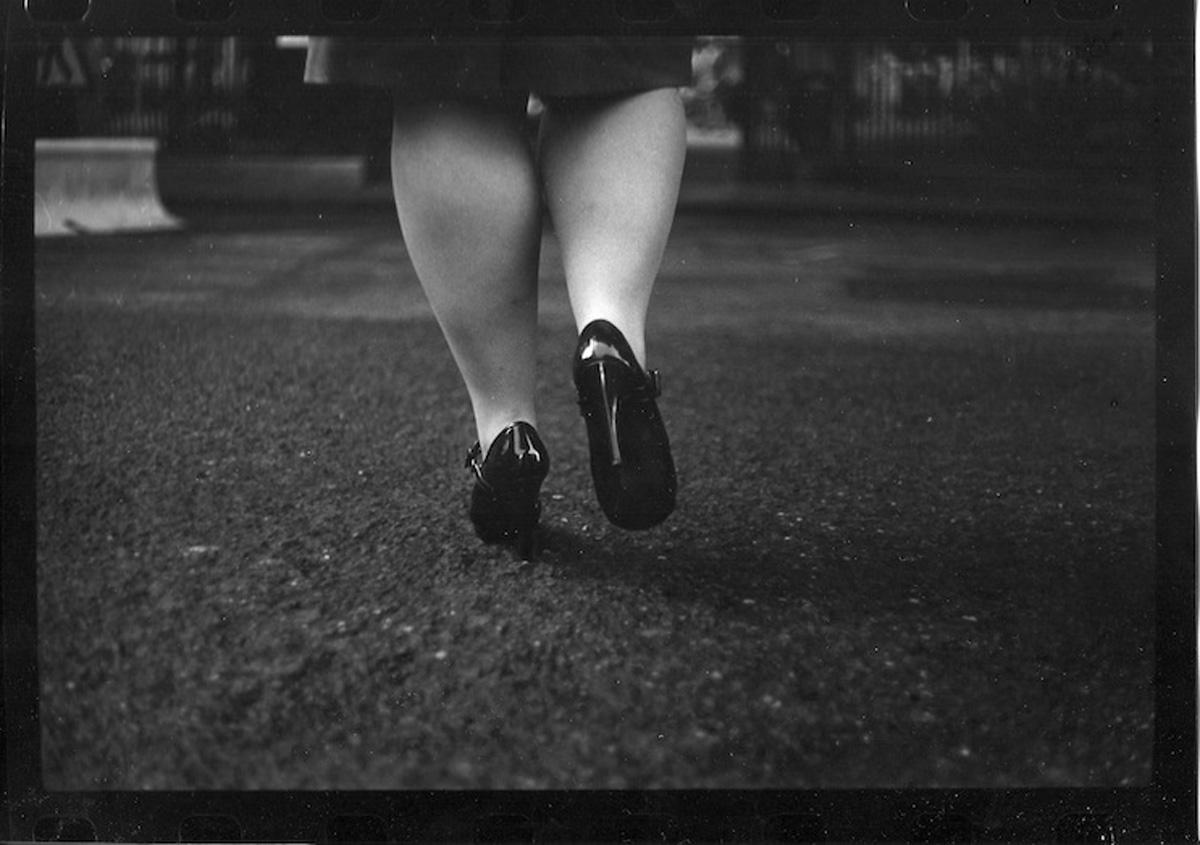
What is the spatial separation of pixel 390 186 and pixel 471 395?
0.24 meters

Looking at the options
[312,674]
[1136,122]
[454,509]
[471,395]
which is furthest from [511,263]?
[1136,122]

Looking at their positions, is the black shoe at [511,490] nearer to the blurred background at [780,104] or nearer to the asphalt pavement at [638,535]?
the asphalt pavement at [638,535]

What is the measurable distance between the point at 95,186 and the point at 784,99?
74 centimetres

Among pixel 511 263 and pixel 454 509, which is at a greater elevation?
pixel 511 263

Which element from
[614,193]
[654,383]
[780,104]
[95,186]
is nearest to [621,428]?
[654,383]

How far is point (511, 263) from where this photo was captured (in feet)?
5.60

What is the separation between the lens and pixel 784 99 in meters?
1.67

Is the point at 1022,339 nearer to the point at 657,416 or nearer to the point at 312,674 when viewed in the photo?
the point at 657,416

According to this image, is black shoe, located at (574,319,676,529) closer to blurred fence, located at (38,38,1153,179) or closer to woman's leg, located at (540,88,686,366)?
woman's leg, located at (540,88,686,366)

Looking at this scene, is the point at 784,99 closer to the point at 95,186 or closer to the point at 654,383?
the point at 654,383

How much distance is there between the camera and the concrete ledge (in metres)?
A: 1.66

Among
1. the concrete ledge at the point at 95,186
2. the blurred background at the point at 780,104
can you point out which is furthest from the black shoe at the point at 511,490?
the concrete ledge at the point at 95,186

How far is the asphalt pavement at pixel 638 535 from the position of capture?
1679mm

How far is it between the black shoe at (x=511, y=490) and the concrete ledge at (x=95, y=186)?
43 centimetres
